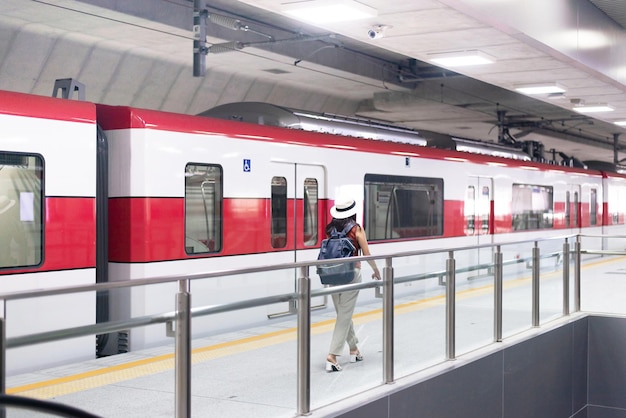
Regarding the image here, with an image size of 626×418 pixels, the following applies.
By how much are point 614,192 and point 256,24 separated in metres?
15.4

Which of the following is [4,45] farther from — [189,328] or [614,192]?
[614,192]

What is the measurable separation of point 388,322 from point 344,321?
655 mm

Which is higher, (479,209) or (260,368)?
(479,209)

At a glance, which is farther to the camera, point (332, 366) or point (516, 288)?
point (516, 288)

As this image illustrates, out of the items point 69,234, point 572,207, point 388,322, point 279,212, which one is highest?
point 572,207

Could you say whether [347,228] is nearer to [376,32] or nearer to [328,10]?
[328,10]

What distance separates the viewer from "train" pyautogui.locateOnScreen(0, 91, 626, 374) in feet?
15.3

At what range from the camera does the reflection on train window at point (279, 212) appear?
10.7 metres

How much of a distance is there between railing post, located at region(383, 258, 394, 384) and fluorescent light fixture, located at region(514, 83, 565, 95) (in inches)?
343

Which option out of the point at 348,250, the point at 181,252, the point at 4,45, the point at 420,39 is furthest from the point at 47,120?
the point at 4,45

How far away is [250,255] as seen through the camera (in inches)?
403

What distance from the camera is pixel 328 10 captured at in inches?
370

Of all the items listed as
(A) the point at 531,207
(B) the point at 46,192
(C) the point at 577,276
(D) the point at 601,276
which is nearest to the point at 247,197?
(B) the point at 46,192

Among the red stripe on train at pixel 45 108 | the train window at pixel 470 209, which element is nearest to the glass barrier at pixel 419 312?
the red stripe on train at pixel 45 108
